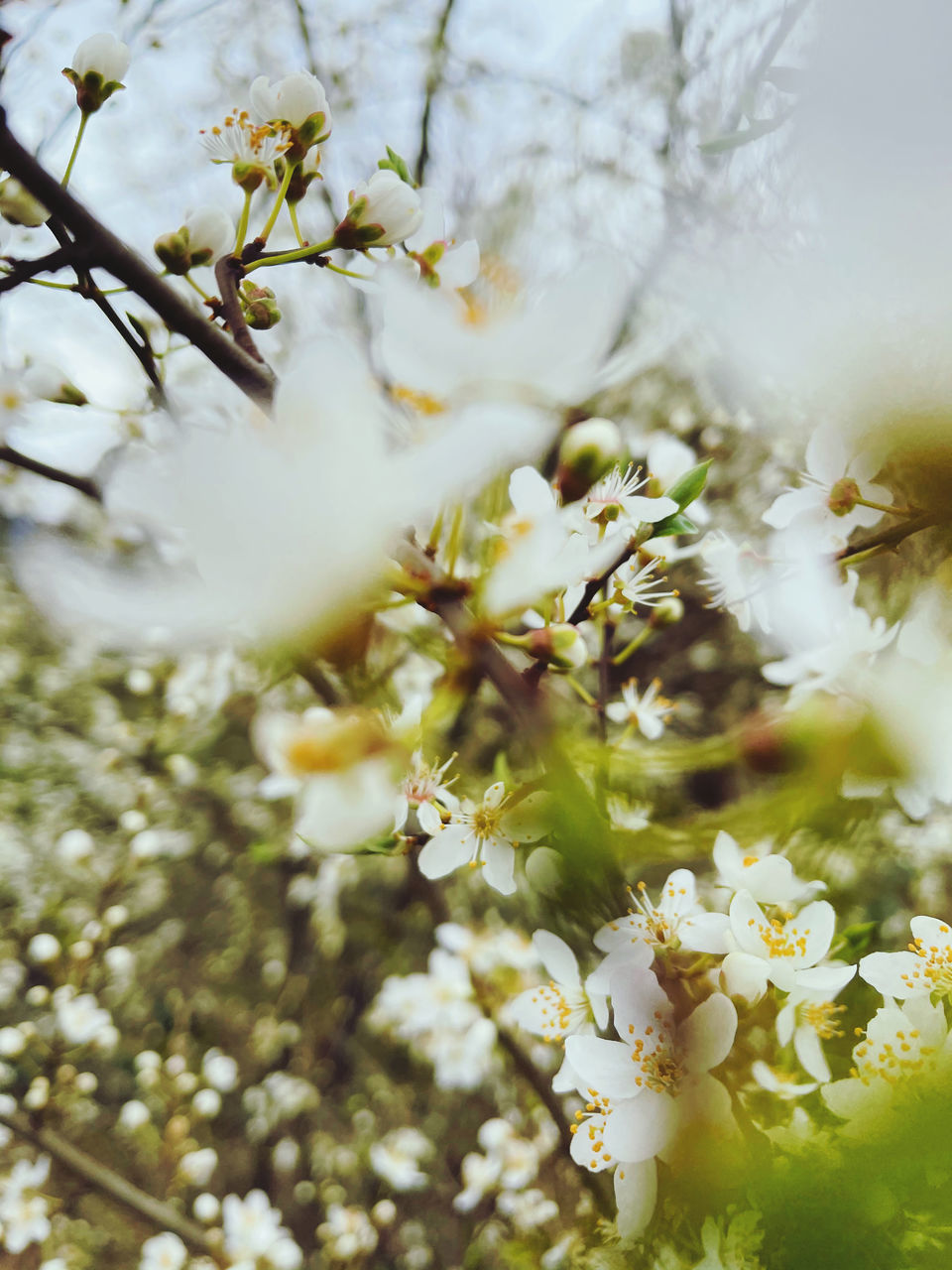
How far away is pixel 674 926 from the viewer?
360 mm

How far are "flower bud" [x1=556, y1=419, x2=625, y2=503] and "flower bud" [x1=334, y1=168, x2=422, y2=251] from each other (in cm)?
16

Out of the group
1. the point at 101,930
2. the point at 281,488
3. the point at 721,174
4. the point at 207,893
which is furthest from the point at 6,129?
the point at 207,893

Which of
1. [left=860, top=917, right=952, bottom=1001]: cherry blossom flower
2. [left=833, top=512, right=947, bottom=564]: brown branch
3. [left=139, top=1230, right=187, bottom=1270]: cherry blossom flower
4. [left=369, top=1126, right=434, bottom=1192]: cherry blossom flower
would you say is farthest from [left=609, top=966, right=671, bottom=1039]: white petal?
[left=369, top=1126, right=434, bottom=1192]: cherry blossom flower

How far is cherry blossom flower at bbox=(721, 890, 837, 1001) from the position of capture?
1.01 feet

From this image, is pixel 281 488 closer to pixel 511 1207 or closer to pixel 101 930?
pixel 101 930

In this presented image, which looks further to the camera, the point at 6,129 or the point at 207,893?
the point at 207,893

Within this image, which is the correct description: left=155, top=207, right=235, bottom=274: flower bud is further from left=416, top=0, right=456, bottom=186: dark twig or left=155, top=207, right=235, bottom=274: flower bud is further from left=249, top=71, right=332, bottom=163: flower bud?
left=416, top=0, right=456, bottom=186: dark twig

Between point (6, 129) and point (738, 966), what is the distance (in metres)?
0.43

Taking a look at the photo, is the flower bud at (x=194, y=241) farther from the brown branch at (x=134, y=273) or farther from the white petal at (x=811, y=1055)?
the white petal at (x=811, y=1055)

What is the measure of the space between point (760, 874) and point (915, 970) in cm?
8

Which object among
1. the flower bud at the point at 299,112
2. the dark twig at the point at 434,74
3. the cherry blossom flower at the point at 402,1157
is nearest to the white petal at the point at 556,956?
the flower bud at the point at 299,112

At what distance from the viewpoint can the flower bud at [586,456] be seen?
0.27m

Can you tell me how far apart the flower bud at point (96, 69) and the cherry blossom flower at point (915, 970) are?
1.94ft

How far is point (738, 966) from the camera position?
31cm
